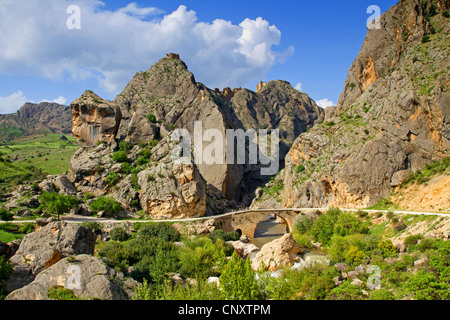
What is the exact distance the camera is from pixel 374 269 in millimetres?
30406

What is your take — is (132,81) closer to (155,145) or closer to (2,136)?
(155,145)

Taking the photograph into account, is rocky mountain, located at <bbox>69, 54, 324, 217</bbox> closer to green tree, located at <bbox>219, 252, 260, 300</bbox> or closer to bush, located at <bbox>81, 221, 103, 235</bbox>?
bush, located at <bbox>81, 221, 103, 235</bbox>

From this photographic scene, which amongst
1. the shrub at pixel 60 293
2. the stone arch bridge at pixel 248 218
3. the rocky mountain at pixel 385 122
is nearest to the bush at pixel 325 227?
the stone arch bridge at pixel 248 218

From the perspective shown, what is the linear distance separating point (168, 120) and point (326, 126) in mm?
47158

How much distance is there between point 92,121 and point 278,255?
56012 millimetres

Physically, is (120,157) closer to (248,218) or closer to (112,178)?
(112,178)

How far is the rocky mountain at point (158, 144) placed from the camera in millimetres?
59906

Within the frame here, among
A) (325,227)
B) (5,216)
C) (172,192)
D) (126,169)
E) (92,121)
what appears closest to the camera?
(5,216)

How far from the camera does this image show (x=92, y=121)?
237 ft

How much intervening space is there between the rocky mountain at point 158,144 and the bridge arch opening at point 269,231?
1231 centimetres

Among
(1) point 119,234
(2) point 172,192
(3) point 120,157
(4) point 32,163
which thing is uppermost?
(4) point 32,163

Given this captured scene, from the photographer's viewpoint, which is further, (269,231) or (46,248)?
(269,231)

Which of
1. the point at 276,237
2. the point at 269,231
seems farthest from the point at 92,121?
the point at 276,237

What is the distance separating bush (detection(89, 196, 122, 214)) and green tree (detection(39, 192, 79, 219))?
11.8 ft
